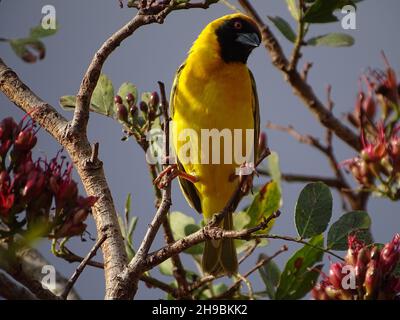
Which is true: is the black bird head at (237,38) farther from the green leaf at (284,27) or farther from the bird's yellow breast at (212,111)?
the green leaf at (284,27)

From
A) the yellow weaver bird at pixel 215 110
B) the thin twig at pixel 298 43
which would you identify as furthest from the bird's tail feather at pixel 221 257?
the thin twig at pixel 298 43

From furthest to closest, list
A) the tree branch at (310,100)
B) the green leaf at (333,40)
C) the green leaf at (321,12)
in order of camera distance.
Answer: the tree branch at (310,100), the green leaf at (333,40), the green leaf at (321,12)

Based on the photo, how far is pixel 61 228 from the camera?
187cm

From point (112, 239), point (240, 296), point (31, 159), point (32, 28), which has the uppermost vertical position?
point (32, 28)

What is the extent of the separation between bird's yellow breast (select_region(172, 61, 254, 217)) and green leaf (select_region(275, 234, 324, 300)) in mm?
895

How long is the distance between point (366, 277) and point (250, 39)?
2.16m

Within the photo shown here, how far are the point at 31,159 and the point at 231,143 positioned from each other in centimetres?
163

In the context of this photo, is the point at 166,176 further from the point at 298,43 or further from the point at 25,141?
the point at 298,43

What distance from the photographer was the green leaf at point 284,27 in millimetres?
3338

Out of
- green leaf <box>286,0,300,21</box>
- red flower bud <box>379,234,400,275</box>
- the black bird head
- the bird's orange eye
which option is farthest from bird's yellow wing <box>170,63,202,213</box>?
red flower bud <box>379,234,400,275</box>

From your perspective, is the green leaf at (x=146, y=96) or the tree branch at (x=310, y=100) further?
the tree branch at (x=310, y=100)

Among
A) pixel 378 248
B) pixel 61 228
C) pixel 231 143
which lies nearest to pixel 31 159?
pixel 61 228

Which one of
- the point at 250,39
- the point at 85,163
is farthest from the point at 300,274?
the point at 250,39
